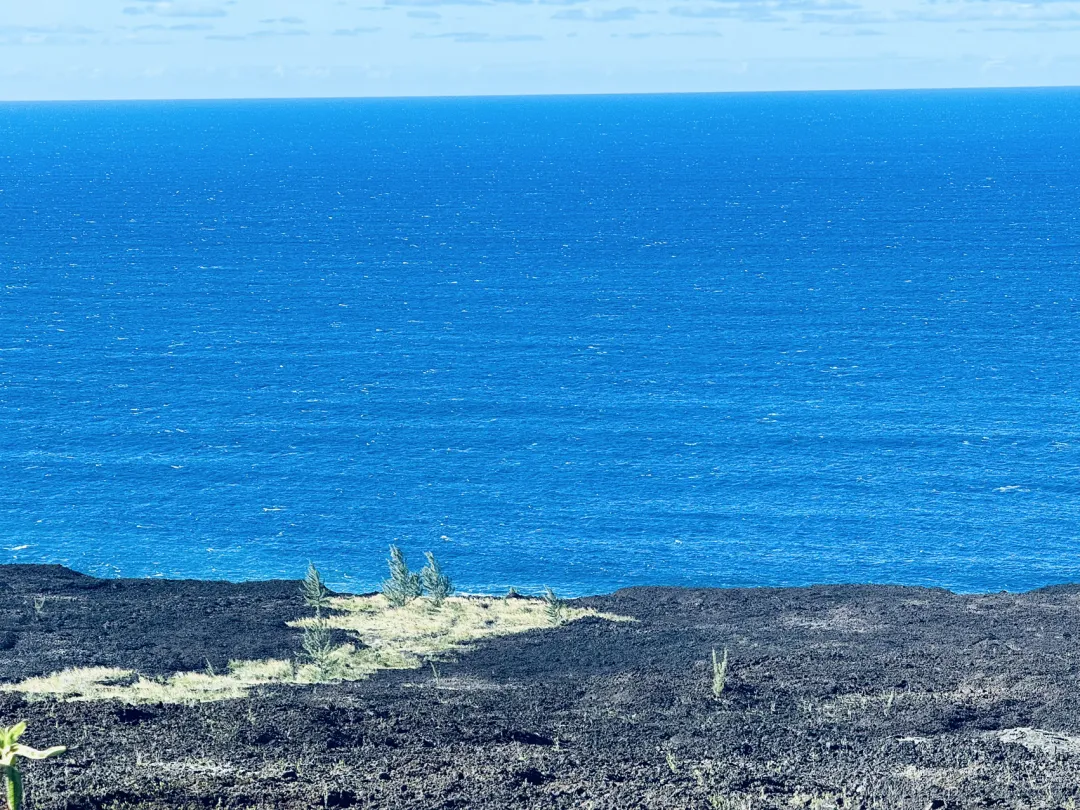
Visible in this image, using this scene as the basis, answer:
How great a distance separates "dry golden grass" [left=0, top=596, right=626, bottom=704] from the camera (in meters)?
29.3

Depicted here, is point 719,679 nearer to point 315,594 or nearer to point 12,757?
point 315,594

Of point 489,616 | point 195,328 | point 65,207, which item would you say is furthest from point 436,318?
point 65,207

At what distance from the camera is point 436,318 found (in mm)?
110312

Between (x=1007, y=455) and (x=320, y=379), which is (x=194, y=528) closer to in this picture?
(x=320, y=379)

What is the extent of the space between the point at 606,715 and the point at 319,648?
9.55 metres

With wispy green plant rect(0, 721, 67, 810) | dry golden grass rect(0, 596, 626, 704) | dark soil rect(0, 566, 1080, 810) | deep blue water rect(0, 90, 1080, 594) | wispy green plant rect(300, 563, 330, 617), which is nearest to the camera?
wispy green plant rect(0, 721, 67, 810)

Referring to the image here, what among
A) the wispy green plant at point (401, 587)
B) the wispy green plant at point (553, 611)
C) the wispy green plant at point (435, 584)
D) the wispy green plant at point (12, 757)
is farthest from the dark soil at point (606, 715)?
the wispy green plant at point (435, 584)

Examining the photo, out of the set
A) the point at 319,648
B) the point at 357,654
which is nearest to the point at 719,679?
the point at 357,654

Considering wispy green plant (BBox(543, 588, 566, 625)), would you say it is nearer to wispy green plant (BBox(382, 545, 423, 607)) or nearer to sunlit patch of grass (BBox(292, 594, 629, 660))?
sunlit patch of grass (BBox(292, 594, 629, 660))

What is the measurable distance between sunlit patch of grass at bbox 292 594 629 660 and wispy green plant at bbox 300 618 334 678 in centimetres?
115

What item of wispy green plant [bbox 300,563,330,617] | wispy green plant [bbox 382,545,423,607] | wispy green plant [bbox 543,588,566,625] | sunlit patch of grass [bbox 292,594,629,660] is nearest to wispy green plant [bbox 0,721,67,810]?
sunlit patch of grass [bbox 292,594,629,660]

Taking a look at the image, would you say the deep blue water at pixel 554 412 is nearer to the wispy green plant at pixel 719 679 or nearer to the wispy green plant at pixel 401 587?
the wispy green plant at pixel 401 587

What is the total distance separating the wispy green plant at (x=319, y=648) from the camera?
108 feet

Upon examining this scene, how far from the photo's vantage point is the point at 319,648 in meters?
34.1
